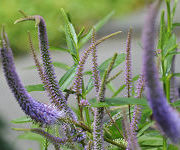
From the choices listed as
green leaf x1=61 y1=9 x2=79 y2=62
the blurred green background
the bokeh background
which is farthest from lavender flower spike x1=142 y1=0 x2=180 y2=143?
the blurred green background

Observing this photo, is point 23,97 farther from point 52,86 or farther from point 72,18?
point 72,18

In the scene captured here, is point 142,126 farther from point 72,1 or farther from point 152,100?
point 72,1

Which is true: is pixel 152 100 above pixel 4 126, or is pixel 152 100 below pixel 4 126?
above

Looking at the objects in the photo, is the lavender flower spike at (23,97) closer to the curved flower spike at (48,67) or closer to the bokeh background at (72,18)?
the curved flower spike at (48,67)

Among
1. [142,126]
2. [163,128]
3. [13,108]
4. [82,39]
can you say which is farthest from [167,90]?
[13,108]

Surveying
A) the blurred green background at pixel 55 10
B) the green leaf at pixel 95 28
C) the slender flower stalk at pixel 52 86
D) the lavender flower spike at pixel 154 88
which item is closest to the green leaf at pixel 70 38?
the green leaf at pixel 95 28

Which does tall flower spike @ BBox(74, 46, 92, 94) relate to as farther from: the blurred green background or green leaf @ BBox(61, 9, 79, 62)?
the blurred green background
